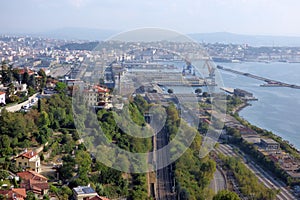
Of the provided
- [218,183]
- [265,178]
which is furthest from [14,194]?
[265,178]

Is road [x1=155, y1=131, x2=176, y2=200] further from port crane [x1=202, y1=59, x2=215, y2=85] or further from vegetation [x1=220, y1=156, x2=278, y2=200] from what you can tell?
port crane [x1=202, y1=59, x2=215, y2=85]

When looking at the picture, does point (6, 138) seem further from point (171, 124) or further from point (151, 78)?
point (151, 78)

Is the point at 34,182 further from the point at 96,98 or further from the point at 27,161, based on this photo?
the point at 96,98

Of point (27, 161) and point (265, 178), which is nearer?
point (27, 161)

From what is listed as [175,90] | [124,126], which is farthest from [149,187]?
[175,90]

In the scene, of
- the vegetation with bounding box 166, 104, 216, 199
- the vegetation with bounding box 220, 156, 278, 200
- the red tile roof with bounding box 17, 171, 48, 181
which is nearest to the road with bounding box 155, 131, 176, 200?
the vegetation with bounding box 166, 104, 216, 199

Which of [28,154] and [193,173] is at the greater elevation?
[28,154]
